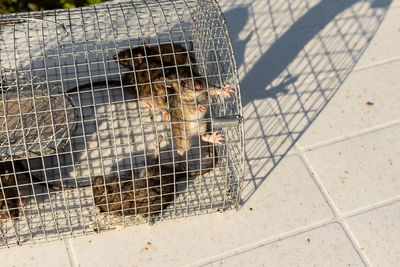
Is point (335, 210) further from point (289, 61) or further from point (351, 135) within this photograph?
point (289, 61)

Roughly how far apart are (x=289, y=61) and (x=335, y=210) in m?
1.56

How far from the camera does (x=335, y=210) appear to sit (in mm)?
3490

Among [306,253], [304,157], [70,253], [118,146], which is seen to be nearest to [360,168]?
[304,157]

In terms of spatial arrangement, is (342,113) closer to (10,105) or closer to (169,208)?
(169,208)

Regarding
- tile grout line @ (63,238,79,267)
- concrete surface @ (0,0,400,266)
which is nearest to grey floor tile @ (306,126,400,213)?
concrete surface @ (0,0,400,266)

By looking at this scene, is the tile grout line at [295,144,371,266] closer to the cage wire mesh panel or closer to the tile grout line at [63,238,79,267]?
the cage wire mesh panel

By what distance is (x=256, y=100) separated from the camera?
404 cm

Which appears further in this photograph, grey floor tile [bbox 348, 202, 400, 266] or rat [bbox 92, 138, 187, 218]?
grey floor tile [bbox 348, 202, 400, 266]

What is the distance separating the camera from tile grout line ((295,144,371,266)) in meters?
3.31

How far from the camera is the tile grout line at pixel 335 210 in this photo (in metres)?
3.31

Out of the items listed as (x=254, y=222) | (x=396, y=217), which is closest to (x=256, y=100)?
(x=254, y=222)

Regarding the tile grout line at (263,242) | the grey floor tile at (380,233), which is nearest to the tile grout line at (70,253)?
the tile grout line at (263,242)

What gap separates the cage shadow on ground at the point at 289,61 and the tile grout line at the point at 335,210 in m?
0.16

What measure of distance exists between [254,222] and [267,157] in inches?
23.6
